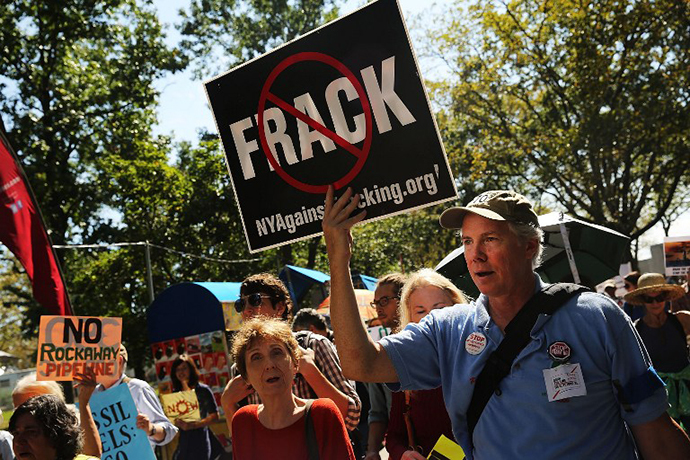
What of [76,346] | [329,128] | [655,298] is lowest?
[655,298]

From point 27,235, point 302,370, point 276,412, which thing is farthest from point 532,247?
point 27,235

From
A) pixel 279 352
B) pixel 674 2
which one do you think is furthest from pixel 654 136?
pixel 279 352

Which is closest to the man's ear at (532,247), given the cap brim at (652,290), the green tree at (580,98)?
the cap brim at (652,290)

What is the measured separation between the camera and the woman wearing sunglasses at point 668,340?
8070mm

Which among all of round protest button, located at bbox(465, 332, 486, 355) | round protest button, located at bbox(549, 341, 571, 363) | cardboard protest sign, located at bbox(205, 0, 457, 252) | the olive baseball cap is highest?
cardboard protest sign, located at bbox(205, 0, 457, 252)

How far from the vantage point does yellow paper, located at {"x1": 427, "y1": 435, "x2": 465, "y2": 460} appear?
11.2 ft

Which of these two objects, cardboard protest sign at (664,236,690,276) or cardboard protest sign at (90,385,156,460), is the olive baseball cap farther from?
cardboard protest sign at (664,236,690,276)

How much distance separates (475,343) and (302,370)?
1616 mm

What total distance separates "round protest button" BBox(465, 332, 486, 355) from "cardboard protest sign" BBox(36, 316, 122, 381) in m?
4.07

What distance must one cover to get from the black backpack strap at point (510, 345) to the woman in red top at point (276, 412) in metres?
1.12

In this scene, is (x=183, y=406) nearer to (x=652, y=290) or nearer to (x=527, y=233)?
(x=652, y=290)

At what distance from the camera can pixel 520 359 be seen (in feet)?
8.48

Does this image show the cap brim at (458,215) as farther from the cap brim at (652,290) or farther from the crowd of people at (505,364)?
the cap brim at (652,290)

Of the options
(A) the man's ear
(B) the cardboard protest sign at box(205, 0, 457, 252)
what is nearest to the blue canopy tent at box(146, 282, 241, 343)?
(B) the cardboard protest sign at box(205, 0, 457, 252)
